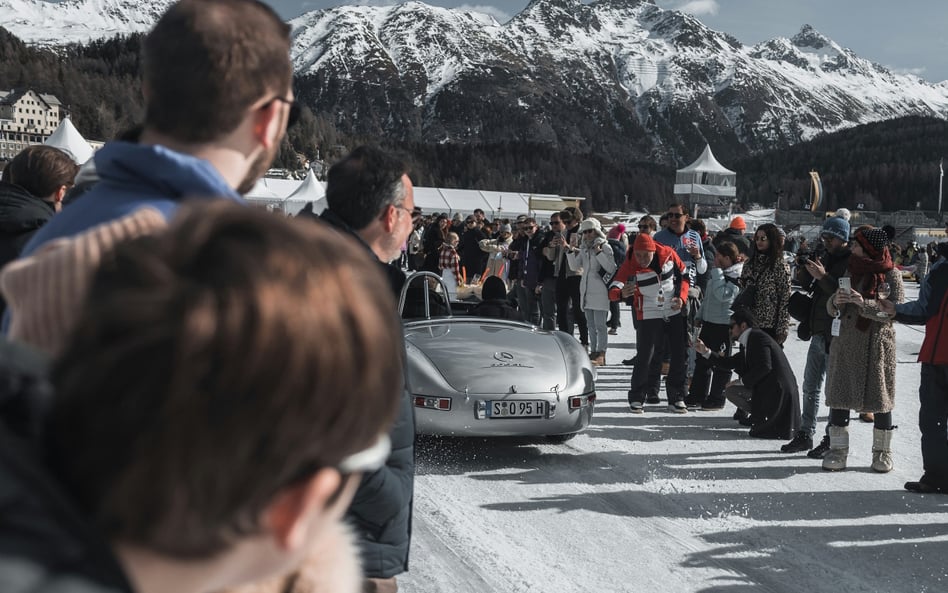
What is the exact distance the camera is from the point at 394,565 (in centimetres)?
215

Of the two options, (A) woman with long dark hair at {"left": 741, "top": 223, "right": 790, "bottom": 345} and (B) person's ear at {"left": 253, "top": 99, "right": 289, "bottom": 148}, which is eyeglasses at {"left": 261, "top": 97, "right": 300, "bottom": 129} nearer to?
(B) person's ear at {"left": 253, "top": 99, "right": 289, "bottom": 148}

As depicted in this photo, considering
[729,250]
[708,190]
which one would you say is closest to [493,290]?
[729,250]

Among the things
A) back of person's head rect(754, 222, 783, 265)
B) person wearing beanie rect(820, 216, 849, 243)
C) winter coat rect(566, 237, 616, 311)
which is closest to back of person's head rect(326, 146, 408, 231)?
person wearing beanie rect(820, 216, 849, 243)

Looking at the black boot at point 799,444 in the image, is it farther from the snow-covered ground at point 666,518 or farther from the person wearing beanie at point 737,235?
the person wearing beanie at point 737,235

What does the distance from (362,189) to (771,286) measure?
5.98m

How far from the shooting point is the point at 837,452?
19.6 feet

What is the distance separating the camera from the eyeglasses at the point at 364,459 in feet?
2.55

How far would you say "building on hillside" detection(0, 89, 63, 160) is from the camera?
4067 inches

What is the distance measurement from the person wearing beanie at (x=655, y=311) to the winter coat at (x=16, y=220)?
5618 mm

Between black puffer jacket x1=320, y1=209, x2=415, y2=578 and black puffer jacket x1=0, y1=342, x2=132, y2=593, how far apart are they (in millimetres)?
1282

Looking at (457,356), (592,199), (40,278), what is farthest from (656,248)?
(592,199)

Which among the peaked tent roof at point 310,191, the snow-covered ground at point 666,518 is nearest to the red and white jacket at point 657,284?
the snow-covered ground at point 666,518

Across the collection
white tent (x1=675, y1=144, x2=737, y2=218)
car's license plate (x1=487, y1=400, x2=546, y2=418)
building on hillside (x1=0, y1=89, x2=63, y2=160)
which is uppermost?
building on hillside (x1=0, y1=89, x2=63, y2=160)

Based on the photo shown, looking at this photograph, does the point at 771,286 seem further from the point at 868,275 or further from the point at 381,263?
the point at 381,263
